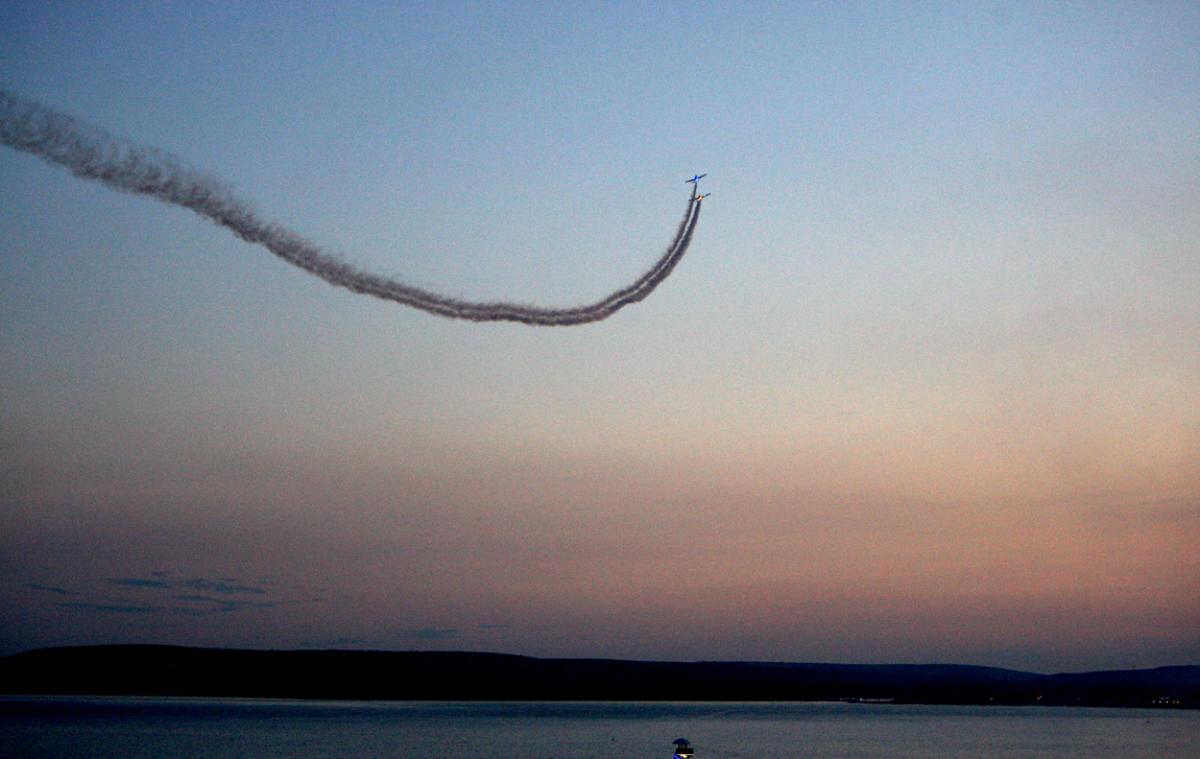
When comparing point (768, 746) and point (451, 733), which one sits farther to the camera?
point (451, 733)

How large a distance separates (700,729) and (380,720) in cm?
5453

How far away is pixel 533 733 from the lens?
144500 millimetres

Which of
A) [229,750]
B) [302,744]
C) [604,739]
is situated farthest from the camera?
[604,739]

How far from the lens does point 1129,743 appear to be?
141 meters

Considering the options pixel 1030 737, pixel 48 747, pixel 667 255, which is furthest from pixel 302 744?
pixel 1030 737

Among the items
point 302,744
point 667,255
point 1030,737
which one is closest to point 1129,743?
point 1030,737

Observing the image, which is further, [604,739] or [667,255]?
[604,739]

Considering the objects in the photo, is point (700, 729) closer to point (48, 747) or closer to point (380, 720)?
point (380, 720)

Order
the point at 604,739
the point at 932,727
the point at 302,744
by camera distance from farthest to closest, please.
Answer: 1. the point at 932,727
2. the point at 604,739
3. the point at 302,744

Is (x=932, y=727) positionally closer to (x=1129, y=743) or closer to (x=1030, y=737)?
(x=1030, y=737)

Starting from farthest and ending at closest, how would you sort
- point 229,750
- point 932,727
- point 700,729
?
point 932,727 → point 700,729 → point 229,750

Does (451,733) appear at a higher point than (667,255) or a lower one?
lower

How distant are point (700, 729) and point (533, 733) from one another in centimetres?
2792

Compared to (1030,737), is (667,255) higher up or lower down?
higher up
